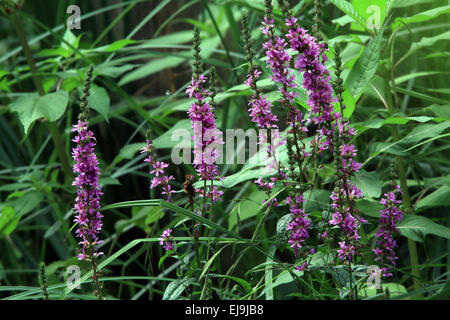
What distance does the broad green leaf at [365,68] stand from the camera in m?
0.88

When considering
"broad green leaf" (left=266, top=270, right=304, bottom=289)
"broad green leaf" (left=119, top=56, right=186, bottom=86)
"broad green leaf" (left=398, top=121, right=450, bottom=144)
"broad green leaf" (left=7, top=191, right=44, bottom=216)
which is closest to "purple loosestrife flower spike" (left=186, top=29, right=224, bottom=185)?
"broad green leaf" (left=266, top=270, right=304, bottom=289)

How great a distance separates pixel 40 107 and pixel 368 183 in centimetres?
72

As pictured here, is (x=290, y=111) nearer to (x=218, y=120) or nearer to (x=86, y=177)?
(x=86, y=177)

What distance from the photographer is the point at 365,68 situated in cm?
90

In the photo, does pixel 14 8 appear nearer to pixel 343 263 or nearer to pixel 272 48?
pixel 272 48

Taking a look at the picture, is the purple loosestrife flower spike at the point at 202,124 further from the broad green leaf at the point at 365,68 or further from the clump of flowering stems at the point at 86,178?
the broad green leaf at the point at 365,68

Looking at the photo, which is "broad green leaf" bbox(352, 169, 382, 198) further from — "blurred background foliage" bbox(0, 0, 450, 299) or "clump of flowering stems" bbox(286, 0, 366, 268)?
"clump of flowering stems" bbox(286, 0, 366, 268)

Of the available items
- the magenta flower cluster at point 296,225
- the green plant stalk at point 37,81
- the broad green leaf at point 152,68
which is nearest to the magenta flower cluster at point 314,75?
the magenta flower cluster at point 296,225

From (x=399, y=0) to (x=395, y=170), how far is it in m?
0.44

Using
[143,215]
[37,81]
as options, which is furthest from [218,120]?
[37,81]

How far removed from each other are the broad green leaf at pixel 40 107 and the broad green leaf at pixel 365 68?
63 centimetres

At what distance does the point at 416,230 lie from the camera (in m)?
0.89

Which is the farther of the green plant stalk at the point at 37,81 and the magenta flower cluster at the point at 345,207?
the green plant stalk at the point at 37,81
